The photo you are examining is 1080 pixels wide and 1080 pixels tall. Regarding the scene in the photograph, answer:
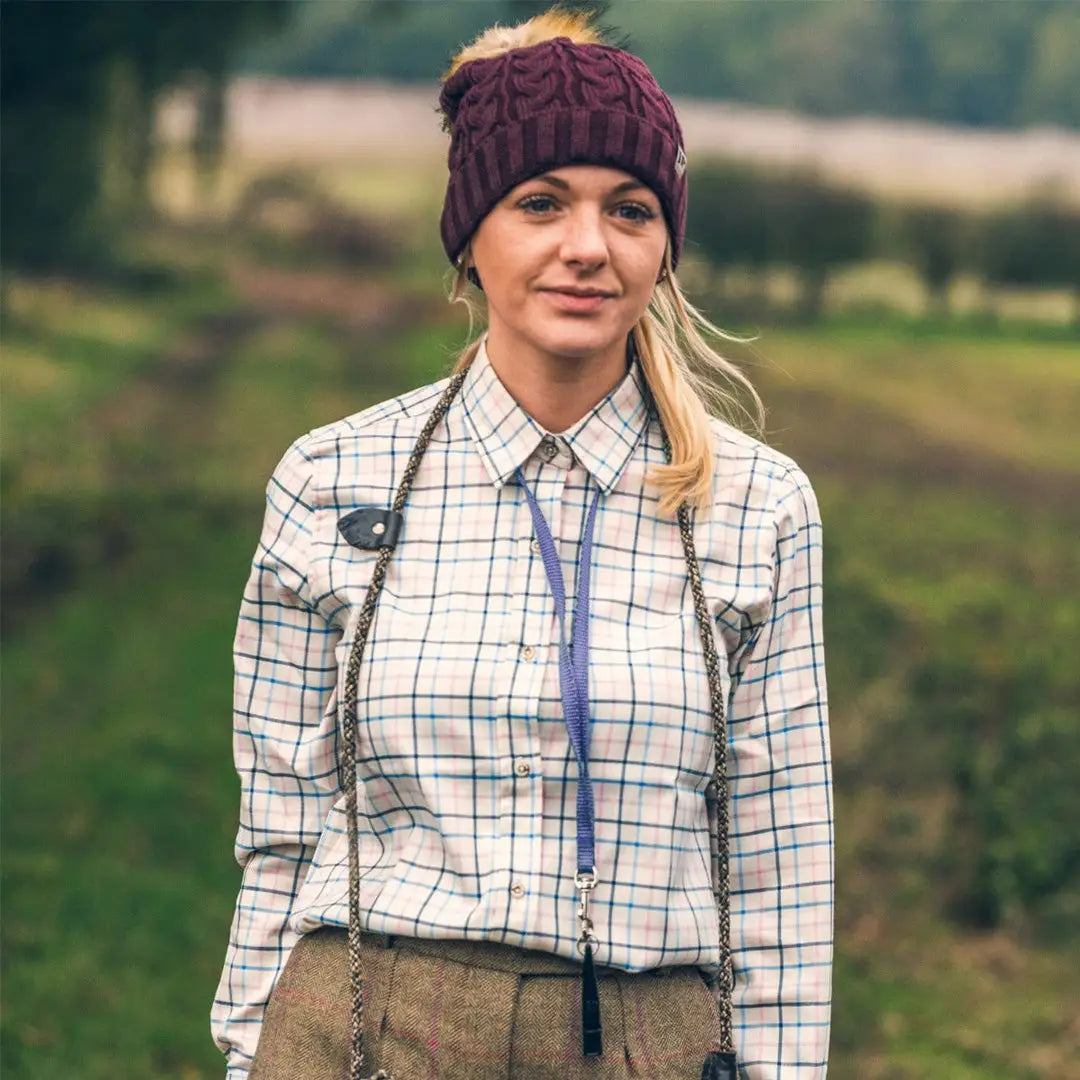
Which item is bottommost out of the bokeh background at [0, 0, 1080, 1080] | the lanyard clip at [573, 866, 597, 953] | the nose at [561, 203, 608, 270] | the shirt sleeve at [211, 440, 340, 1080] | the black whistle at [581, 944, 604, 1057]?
the black whistle at [581, 944, 604, 1057]

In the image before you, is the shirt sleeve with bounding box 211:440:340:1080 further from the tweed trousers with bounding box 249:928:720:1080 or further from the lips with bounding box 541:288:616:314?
the lips with bounding box 541:288:616:314

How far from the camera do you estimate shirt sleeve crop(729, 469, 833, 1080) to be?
102 inches

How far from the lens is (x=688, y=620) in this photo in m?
2.51

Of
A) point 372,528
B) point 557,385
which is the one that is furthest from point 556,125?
point 372,528

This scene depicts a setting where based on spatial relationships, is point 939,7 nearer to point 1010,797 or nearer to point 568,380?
point 1010,797

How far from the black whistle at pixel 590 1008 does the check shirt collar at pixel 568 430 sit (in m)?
0.59

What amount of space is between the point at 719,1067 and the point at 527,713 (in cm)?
49

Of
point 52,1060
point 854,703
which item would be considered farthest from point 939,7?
point 52,1060

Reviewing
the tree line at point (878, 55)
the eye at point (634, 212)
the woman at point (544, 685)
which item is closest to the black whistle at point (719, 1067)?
the woman at point (544, 685)

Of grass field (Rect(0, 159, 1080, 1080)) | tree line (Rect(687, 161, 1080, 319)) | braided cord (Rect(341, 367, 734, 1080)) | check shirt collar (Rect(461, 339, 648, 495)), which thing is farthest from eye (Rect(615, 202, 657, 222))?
tree line (Rect(687, 161, 1080, 319))

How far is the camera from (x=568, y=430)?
2.62 meters

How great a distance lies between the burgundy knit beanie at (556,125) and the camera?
2520 millimetres

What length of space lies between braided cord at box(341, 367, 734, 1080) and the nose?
34cm

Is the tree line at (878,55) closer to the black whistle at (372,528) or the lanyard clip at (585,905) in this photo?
the black whistle at (372,528)
